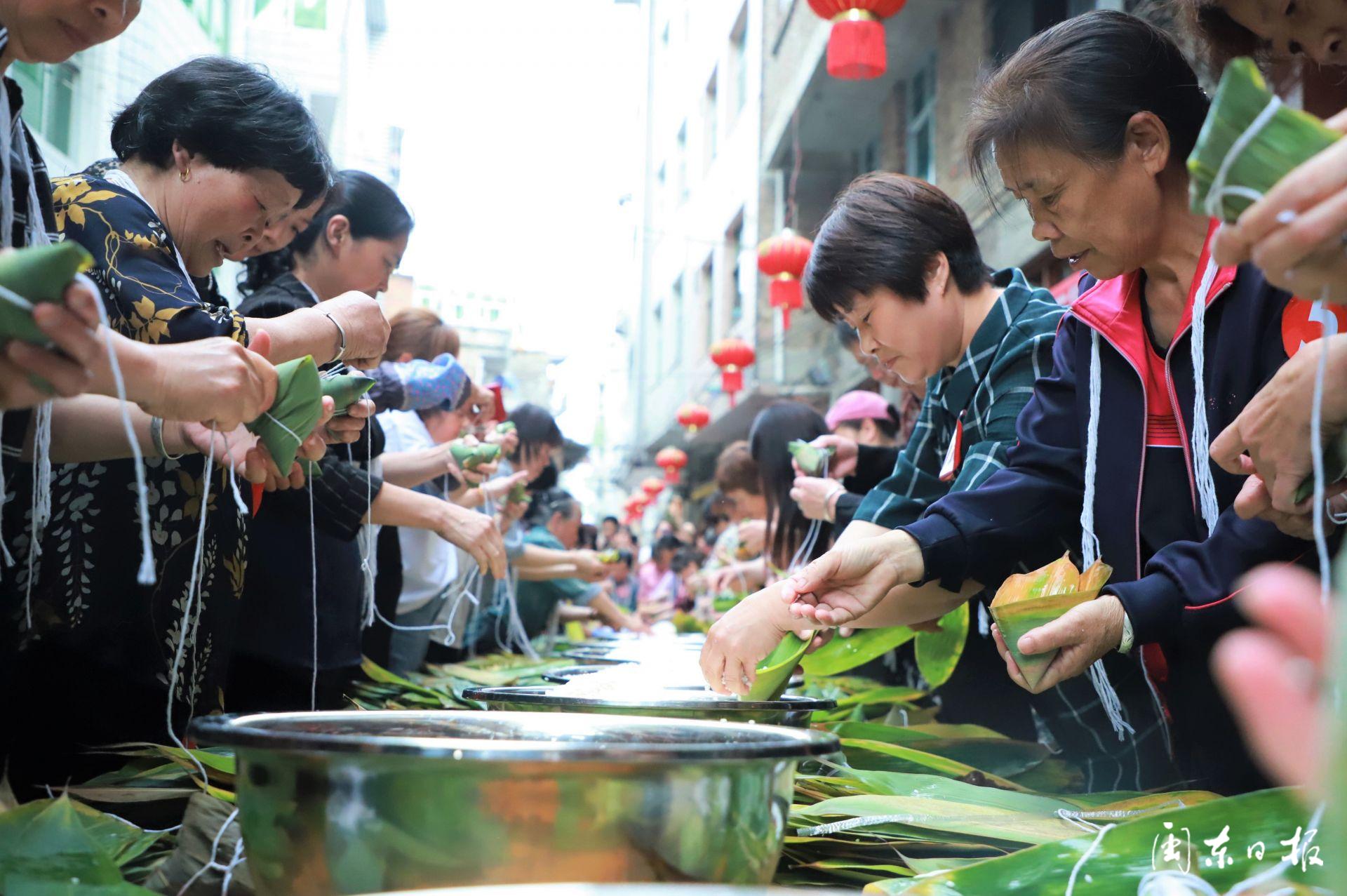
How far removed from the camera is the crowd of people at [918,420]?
3.34 ft

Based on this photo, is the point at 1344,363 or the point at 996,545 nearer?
the point at 1344,363

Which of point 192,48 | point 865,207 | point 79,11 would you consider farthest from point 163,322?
point 192,48

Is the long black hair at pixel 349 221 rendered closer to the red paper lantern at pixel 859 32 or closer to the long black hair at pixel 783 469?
the long black hair at pixel 783 469

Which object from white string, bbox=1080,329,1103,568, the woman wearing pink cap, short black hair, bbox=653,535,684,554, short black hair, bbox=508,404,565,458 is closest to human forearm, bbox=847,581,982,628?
Answer: white string, bbox=1080,329,1103,568

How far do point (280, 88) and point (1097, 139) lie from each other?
107 centimetres

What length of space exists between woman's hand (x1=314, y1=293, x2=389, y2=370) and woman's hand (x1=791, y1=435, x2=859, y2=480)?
181cm

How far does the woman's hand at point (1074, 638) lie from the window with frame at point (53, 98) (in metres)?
2.58

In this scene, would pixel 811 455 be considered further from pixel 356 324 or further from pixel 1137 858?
pixel 1137 858

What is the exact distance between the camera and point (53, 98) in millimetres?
2918

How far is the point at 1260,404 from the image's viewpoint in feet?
3.28

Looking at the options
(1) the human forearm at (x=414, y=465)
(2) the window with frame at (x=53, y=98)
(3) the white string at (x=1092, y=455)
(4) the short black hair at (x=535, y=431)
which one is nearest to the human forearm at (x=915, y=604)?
(3) the white string at (x=1092, y=455)

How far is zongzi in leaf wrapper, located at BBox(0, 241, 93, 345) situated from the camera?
673 millimetres

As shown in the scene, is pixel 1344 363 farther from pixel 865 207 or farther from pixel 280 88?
pixel 280 88

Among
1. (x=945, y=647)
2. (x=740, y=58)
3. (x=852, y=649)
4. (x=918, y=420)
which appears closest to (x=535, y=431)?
(x=852, y=649)
